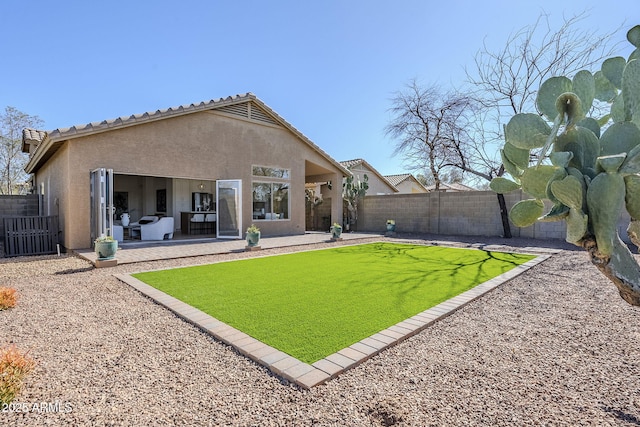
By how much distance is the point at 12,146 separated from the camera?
Answer: 2391 centimetres

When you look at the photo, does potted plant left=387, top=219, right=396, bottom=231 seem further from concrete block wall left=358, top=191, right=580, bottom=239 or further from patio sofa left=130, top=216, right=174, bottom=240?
patio sofa left=130, top=216, right=174, bottom=240

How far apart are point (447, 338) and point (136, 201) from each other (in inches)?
809

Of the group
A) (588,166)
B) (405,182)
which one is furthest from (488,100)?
(405,182)

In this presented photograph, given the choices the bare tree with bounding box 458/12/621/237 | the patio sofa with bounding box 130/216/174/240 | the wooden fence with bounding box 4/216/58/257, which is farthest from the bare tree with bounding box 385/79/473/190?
the wooden fence with bounding box 4/216/58/257

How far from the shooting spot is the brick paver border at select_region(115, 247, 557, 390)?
300 cm

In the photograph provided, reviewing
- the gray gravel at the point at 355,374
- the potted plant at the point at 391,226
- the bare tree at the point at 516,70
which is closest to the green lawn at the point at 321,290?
the gray gravel at the point at 355,374

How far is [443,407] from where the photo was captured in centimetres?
254

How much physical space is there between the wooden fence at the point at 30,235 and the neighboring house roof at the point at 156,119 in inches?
Result: 94.3

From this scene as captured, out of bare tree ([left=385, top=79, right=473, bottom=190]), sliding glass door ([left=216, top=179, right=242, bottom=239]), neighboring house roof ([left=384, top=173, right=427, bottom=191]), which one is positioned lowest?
sliding glass door ([left=216, top=179, right=242, bottom=239])

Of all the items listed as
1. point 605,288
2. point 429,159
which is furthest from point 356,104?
point 605,288

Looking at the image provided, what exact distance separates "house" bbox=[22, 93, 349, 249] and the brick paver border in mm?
6856

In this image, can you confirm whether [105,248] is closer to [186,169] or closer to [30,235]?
[30,235]

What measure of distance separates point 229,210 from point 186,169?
98.0 inches

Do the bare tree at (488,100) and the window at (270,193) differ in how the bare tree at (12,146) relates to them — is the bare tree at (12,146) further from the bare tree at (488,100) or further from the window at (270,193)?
the bare tree at (488,100)
